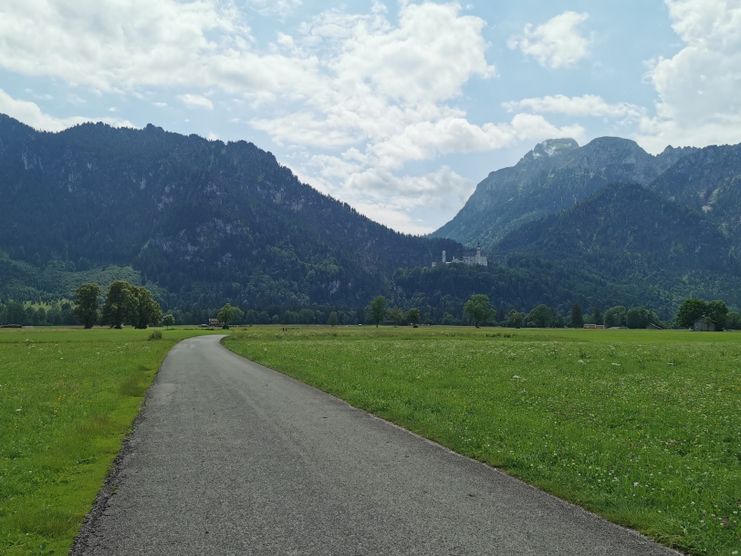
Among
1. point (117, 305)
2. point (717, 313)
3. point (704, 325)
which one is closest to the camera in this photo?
point (117, 305)

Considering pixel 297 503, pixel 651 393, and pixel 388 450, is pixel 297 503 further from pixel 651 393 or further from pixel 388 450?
pixel 651 393

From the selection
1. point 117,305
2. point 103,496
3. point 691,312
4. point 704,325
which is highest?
point 117,305

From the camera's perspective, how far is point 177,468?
46.1 feet

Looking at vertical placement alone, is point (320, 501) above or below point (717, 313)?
above

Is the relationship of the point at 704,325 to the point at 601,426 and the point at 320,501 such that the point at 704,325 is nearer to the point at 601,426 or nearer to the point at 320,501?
the point at 601,426

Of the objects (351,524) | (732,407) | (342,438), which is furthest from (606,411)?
(351,524)

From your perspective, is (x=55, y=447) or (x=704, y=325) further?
(x=704, y=325)

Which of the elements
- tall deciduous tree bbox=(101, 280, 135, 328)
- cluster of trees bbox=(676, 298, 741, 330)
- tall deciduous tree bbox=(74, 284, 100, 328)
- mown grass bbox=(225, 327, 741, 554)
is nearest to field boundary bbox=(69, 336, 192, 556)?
mown grass bbox=(225, 327, 741, 554)

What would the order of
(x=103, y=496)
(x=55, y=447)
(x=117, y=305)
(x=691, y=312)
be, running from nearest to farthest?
(x=103, y=496)
(x=55, y=447)
(x=117, y=305)
(x=691, y=312)

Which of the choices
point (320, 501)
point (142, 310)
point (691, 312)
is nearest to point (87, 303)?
point (142, 310)

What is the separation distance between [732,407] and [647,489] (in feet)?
41.3

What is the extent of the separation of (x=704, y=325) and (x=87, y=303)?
663 feet

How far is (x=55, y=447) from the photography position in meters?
16.0

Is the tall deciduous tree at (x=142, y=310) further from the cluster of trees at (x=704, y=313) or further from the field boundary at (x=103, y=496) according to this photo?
the cluster of trees at (x=704, y=313)
